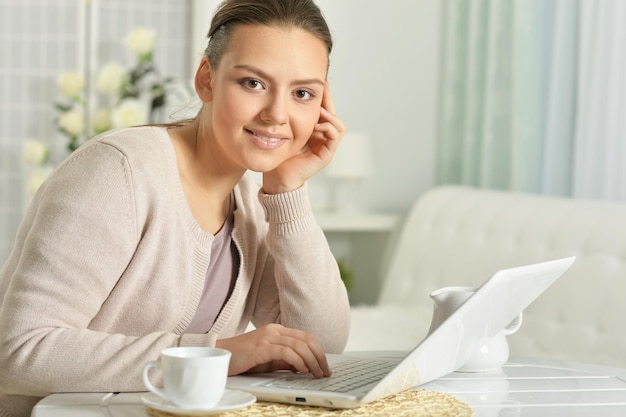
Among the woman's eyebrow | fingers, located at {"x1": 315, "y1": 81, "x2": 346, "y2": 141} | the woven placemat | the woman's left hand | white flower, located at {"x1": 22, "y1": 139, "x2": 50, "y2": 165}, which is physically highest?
the woman's eyebrow

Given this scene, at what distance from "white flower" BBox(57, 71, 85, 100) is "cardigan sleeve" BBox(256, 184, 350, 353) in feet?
8.16

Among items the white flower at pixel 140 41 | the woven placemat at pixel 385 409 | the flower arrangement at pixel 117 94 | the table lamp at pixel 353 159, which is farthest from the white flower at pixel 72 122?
the woven placemat at pixel 385 409

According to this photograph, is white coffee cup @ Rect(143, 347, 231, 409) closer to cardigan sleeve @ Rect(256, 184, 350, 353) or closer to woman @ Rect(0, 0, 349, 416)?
woman @ Rect(0, 0, 349, 416)

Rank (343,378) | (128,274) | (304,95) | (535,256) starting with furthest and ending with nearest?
(535,256)
(304,95)
(128,274)
(343,378)

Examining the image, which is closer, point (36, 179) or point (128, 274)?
point (128, 274)

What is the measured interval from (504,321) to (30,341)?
64 centimetres

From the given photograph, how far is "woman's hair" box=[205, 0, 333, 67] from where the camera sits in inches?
60.0

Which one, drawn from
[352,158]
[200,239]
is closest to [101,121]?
[352,158]

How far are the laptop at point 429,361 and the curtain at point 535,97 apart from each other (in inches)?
78.9

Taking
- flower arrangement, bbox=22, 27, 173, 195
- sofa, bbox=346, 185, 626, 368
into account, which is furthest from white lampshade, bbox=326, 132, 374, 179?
flower arrangement, bbox=22, 27, 173, 195

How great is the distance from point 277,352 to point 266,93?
1.34 ft

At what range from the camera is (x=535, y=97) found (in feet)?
11.8

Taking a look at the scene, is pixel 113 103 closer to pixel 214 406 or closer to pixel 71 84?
pixel 71 84

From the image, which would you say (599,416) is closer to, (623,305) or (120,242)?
(120,242)
